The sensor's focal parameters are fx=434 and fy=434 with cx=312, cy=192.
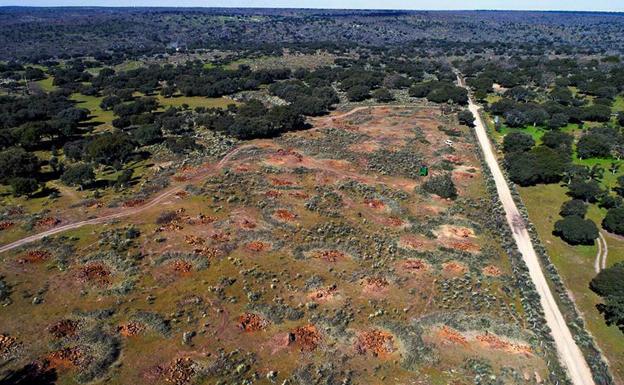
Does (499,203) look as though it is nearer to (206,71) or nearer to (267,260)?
(267,260)

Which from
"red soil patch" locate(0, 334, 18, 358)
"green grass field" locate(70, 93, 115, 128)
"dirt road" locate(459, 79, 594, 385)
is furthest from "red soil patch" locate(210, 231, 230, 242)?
"green grass field" locate(70, 93, 115, 128)

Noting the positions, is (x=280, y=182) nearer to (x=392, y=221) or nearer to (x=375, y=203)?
(x=375, y=203)

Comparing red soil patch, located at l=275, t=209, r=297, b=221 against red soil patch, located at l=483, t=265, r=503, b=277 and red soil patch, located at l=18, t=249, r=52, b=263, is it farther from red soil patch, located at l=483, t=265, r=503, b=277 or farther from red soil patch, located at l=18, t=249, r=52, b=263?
red soil patch, located at l=18, t=249, r=52, b=263

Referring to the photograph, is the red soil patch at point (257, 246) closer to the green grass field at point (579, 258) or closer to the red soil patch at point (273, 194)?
the red soil patch at point (273, 194)

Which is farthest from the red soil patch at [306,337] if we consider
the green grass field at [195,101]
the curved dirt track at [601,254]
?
the green grass field at [195,101]

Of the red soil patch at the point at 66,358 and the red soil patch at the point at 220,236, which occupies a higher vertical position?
the red soil patch at the point at 220,236
